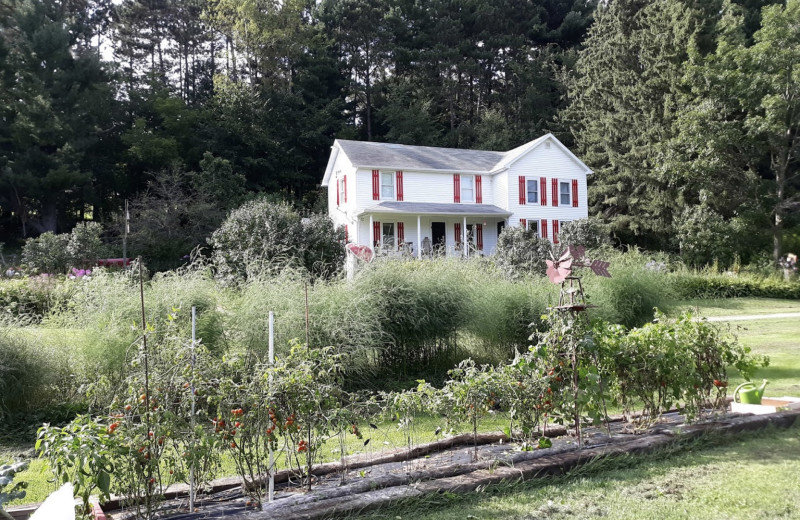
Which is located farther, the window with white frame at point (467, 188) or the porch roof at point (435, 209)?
the window with white frame at point (467, 188)

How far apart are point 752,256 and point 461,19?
2338cm

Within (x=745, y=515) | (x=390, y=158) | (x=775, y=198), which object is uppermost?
(x=390, y=158)

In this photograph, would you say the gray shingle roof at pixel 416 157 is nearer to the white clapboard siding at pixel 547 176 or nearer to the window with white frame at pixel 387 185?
the window with white frame at pixel 387 185

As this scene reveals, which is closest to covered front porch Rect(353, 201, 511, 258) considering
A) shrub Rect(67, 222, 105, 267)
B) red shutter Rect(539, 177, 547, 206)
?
red shutter Rect(539, 177, 547, 206)

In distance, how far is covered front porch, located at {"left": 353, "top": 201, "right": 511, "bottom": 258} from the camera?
22.2m

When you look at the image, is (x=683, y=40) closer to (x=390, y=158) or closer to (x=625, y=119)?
(x=625, y=119)

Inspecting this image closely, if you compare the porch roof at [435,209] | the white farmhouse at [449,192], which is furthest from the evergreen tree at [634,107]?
the porch roof at [435,209]

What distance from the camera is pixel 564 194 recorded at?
25750mm

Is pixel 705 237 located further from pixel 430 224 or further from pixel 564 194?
pixel 430 224

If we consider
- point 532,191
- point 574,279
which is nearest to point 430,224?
point 532,191

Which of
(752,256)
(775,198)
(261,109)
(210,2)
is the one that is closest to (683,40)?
(775,198)

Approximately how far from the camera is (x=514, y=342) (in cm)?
750

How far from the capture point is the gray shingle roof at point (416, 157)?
75.4 feet

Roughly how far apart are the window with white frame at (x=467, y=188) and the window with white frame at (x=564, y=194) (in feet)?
Answer: 13.1
